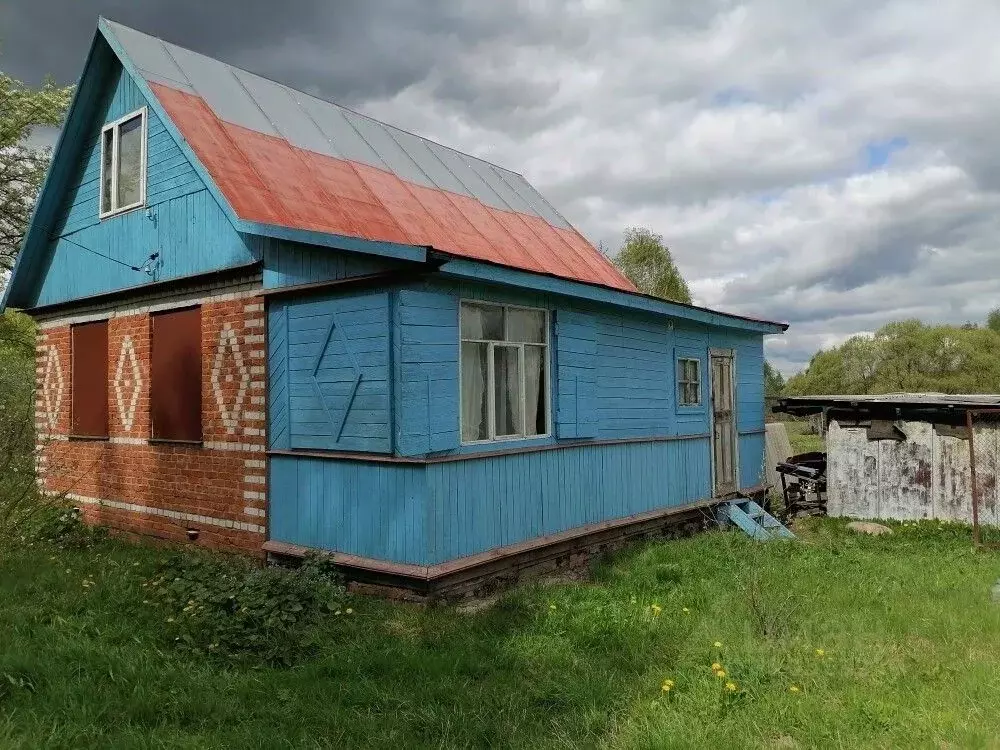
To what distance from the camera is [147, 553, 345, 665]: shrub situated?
18.1ft

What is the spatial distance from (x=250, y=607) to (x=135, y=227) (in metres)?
6.11

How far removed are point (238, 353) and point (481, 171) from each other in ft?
25.4

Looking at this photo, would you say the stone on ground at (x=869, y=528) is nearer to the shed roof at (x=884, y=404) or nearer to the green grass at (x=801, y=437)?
the shed roof at (x=884, y=404)

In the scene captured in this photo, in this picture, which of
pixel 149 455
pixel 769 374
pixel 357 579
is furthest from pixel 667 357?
pixel 769 374

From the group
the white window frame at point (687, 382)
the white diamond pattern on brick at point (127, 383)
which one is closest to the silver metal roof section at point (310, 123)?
the white diamond pattern on brick at point (127, 383)

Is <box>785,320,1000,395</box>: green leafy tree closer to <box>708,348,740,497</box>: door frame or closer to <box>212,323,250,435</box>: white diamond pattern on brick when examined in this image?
<box>708,348,740,497</box>: door frame

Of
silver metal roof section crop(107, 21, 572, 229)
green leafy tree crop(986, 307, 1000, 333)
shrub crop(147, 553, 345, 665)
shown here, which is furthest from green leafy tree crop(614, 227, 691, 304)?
green leafy tree crop(986, 307, 1000, 333)

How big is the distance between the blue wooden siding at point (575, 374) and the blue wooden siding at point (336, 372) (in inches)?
91.1

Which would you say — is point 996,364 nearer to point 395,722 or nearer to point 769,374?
point 395,722

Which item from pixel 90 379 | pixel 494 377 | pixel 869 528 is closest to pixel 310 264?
pixel 494 377

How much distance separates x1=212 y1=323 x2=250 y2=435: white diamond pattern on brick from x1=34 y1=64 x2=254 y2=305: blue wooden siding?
86cm

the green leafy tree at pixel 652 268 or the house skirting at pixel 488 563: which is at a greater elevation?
the green leafy tree at pixel 652 268

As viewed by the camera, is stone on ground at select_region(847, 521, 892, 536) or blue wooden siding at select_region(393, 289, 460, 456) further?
stone on ground at select_region(847, 521, 892, 536)

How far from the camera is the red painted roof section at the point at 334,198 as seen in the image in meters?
8.27
